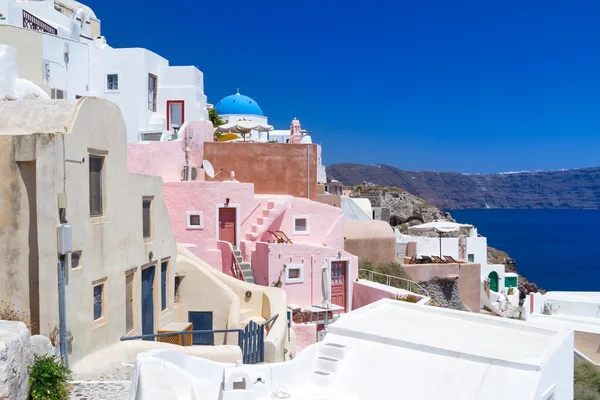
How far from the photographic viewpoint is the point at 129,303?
12859 mm

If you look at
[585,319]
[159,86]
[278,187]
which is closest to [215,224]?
[278,187]

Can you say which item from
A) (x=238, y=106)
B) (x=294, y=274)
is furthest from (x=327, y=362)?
(x=238, y=106)

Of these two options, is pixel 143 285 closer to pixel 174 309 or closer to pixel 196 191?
pixel 174 309

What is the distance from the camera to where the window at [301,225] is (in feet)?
77.3

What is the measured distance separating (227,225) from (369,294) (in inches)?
236

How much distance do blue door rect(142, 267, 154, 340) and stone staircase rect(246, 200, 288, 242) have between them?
8171 mm

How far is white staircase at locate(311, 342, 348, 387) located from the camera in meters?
9.47

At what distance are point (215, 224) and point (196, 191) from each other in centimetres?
143

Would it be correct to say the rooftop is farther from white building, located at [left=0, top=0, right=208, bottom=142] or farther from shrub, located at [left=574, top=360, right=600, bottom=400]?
white building, located at [left=0, top=0, right=208, bottom=142]

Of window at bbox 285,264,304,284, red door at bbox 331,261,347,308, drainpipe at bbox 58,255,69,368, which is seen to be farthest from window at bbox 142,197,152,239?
red door at bbox 331,261,347,308

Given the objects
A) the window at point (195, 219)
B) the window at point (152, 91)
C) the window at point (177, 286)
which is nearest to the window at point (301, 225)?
the window at point (195, 219)

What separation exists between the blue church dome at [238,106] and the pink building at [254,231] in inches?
591

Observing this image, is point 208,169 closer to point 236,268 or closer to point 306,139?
point 236,268

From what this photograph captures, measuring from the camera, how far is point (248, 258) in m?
22.0
